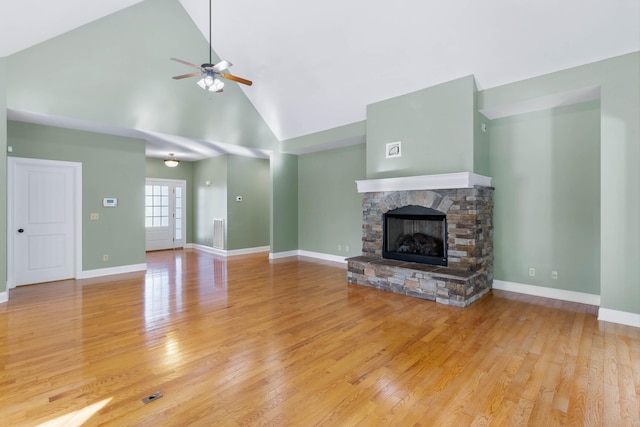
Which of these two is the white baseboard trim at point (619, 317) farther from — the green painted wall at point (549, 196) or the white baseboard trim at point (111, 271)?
the white baseboard trim at point (111, 271)

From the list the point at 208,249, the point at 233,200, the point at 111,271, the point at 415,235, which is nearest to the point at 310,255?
the point at 233,200

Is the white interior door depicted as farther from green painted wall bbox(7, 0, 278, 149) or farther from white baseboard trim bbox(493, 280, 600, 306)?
white baseboard trim bbox(493, 280, 600, 306)

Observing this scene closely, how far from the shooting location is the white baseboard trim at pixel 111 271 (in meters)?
5.45

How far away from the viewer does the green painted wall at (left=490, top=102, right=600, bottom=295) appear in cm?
396

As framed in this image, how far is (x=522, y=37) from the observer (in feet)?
11.6

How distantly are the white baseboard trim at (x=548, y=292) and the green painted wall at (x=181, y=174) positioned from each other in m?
7.94

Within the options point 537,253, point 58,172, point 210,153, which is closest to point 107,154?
point 58,172

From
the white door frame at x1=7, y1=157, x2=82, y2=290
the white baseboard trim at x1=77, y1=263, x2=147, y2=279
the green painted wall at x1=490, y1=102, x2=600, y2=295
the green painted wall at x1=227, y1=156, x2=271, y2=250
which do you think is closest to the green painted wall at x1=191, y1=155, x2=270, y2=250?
the green painted wall at x1=227, y1=156, x2=271, y2=250

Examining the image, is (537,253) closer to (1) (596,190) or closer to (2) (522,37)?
(1) (596,190)

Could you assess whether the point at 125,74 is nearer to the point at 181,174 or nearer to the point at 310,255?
the point at 181,174

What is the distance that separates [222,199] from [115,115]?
337 centimetres

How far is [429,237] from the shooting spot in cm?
481

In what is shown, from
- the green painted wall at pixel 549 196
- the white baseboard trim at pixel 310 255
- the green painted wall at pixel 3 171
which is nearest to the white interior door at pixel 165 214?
the white baseboard trim at pixel 310 255

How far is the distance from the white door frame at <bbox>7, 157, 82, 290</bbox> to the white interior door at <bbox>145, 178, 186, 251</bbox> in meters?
3.07
